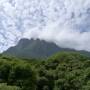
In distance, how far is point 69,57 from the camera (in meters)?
137

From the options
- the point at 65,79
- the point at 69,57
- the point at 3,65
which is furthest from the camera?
the point at 69,57

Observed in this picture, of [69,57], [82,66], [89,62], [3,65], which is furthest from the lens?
[69,57]

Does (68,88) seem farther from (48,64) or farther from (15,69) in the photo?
(48,64)

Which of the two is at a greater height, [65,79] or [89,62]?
[89,62]

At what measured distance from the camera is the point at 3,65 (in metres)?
86.8

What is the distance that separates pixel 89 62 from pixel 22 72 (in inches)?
1758

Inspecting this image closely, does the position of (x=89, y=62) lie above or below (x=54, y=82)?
above

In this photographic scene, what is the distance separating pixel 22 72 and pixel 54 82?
13978 millimetres

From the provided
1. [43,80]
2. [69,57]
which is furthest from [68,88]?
[69,57]

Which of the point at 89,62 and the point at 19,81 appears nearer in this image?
the point at 19,81

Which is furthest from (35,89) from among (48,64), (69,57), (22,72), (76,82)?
(69,57)

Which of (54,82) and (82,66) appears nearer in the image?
(54,82)

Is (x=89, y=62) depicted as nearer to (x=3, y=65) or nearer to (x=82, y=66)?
(x=82, y=66)

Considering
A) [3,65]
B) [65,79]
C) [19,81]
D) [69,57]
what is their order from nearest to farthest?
[19,81] → [3,65] → [65,79] → [69,57]
